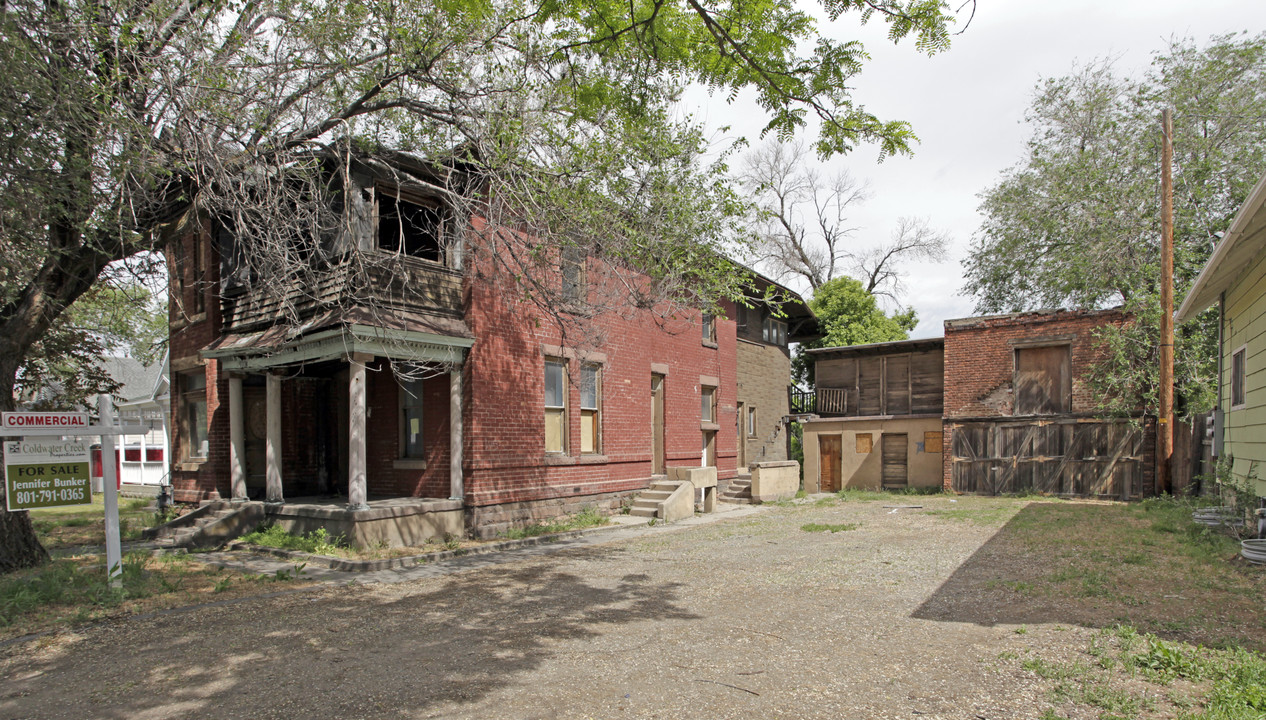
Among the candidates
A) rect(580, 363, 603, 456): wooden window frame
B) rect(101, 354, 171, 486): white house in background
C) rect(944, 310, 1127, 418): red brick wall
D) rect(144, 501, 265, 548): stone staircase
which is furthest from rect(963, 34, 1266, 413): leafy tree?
rect(101, 354, 171, 486): white house in background

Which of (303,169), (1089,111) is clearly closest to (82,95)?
(303,169)

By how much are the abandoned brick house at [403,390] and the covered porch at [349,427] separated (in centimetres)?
3

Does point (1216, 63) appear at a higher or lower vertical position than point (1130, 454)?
higher

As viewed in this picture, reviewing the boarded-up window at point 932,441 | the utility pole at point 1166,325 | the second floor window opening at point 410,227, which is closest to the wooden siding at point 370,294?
the second floor window opening at point 410,227

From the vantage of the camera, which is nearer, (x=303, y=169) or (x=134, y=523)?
(x=303, y=169)

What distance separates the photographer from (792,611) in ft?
22.7

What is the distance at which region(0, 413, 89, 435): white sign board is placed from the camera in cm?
725

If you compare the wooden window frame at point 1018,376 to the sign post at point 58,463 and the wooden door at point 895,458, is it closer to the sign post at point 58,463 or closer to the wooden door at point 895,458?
the wooden door at point 895,458

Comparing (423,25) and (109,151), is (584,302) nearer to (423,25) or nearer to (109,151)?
(423,25)

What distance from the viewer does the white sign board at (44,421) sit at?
725 centimetres

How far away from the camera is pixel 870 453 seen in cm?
2416

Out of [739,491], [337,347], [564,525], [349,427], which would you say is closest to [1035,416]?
[739,491]

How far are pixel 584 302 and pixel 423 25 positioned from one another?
14.7ft

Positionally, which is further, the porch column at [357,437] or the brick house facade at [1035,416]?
the brick house facade at [1035,416]
